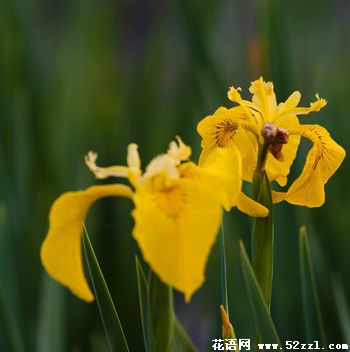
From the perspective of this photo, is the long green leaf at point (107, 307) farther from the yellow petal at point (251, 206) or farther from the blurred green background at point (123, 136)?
the blurred green background at point (123, 136)

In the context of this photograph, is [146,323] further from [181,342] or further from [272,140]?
[272,140]

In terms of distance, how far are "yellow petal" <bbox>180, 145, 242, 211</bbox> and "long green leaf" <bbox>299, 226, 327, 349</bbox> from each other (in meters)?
0.18

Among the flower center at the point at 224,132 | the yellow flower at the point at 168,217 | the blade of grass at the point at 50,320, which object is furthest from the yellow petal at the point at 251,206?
the blade of grass at the point at 50,320

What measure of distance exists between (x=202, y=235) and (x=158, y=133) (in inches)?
51.5

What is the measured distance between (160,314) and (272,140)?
0.64ft

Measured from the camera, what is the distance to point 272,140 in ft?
2.26

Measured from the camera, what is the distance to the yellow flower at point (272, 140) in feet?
2.32

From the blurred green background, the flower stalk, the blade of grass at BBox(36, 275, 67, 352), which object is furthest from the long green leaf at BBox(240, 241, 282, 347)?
the blade of grass at BBox(36, 275, 67, 352)

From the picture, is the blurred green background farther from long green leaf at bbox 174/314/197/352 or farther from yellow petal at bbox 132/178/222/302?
yellow petal at bbox 132/178/222/302

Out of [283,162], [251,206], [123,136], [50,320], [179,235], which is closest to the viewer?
[179,235]

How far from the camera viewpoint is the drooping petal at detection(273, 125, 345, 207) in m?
0.71

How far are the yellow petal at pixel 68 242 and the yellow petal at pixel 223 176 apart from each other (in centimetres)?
6

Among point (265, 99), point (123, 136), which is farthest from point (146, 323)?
point (123, 136)

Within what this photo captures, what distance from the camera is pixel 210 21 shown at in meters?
1.73
